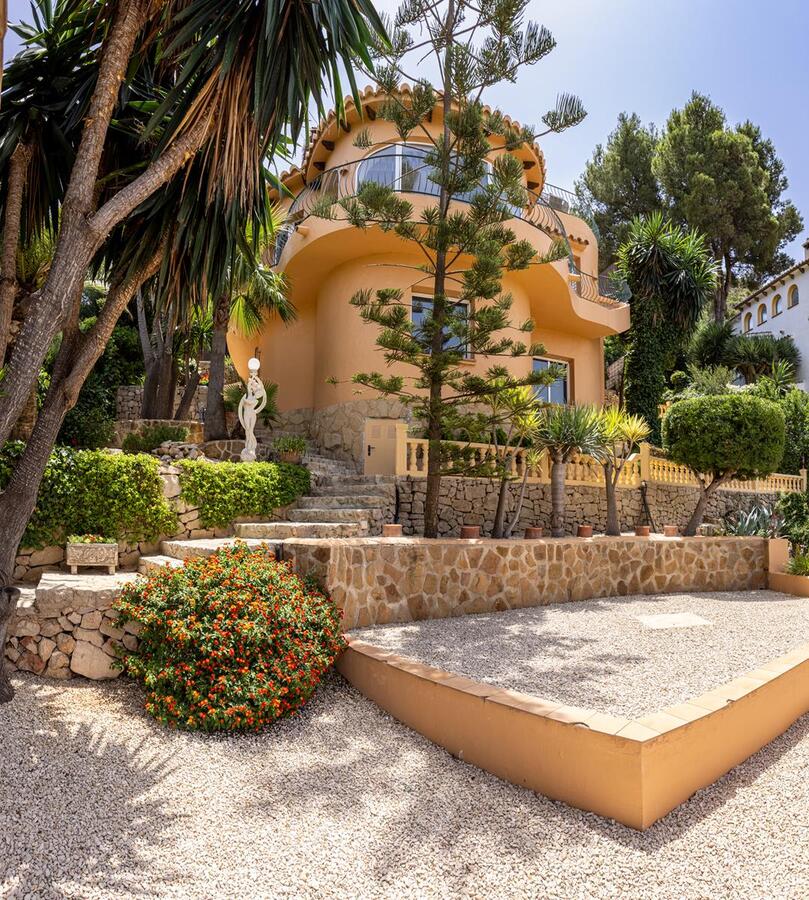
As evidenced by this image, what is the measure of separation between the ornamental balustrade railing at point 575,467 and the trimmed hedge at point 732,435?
1.40m

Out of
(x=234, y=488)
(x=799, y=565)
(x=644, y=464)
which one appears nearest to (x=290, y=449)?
(x=234, y=488)

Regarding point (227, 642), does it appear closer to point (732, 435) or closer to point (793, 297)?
point (732, 435)

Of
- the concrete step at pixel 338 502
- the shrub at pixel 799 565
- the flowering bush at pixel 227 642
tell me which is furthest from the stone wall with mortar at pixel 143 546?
the shrub at pixel 799 565

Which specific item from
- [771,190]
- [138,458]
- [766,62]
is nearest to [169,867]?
[138,458]

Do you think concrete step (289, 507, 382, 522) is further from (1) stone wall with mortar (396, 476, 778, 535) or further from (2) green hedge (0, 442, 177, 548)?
(2) green hedge (0, 442, 177, 548)

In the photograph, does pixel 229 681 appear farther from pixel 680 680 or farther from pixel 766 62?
pixel 766 62

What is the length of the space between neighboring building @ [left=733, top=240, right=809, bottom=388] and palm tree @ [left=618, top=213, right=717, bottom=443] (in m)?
9.15

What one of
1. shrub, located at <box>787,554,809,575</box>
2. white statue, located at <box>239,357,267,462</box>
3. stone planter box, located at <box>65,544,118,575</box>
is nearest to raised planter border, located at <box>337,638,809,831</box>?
stone planter box, located at <box>65,544,118,575</box>

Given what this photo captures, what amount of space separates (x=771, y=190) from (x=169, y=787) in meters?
33.5

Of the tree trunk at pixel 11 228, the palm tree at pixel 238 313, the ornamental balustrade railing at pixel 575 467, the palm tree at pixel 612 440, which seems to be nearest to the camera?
the tree trunk at pixel 11 228

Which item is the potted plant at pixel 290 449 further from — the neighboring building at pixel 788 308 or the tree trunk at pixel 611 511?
the neighboring building at pixel 788 308

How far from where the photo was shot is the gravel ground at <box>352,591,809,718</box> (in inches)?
193

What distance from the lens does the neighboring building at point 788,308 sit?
25.5 meters

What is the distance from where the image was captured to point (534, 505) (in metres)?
12.2
